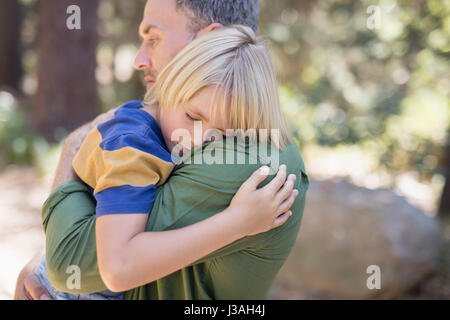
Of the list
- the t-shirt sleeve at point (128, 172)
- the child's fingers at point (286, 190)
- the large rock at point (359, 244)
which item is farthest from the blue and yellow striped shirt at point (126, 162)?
the large rock at point (359, 244)

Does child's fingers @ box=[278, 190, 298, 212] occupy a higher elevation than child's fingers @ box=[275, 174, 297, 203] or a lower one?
lower

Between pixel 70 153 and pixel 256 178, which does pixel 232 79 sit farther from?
pixel 70 153

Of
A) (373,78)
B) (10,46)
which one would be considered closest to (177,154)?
(373,78)

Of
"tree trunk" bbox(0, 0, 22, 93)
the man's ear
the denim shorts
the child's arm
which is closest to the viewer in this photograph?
the child's arm

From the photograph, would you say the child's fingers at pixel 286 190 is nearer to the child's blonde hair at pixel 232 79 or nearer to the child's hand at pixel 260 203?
the child's hand at pixel 260 203

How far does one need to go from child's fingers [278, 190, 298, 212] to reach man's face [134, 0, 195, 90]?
2.66 ft

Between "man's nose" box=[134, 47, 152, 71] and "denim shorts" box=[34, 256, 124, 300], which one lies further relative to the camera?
"man's nose" box=[134, 47, 152, 71]

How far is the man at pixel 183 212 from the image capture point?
1.51 metres

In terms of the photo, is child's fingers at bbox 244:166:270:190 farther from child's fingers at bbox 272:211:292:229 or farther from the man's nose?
the man's nose

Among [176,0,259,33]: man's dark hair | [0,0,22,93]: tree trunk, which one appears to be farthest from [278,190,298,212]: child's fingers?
[0,0,22,93]: tree trunk

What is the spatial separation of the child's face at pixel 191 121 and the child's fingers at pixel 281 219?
1.19 feet

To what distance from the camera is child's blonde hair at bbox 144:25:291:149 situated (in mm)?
1607

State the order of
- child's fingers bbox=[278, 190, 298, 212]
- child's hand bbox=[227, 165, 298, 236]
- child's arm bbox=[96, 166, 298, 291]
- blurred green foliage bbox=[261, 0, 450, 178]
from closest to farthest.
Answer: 1. child's arm bbox=[96, 166, 298, 291]
2. child's hand bbox=[227, 165, 298, 236]
3. child's fingers bbox=[278, 190, 298, 212]
4. blurred green foliage bbox=[261, 0, 450, 178]
